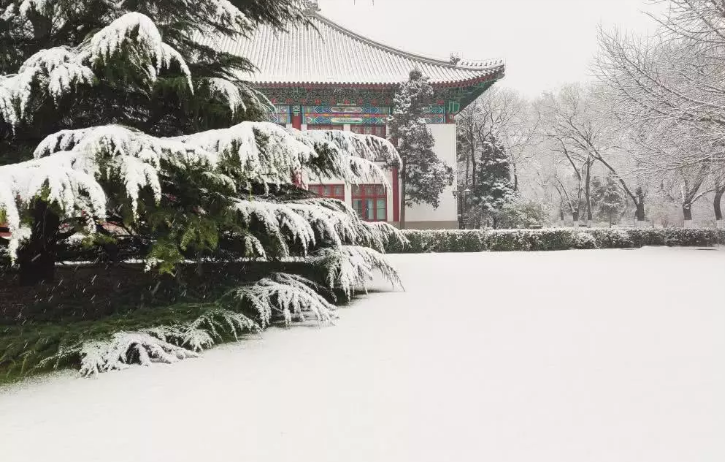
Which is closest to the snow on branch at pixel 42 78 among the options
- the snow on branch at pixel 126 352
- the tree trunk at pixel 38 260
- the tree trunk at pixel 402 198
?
the tree trunk at pixel 38 260

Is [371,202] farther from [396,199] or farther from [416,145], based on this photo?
[416,145]

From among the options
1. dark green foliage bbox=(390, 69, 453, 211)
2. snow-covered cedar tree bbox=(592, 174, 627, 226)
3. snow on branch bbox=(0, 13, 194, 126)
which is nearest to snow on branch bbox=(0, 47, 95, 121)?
snow on branch bbox=(0, 13, 194, 126)

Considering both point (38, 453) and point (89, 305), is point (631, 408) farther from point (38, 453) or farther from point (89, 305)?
point (89, 305)

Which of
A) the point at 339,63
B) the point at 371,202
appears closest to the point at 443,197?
the point at 371,202

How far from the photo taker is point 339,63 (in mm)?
20719

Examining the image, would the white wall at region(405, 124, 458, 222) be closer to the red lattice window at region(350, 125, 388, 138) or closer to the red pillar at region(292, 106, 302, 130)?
the red lattice window at region(350, 125, 388, 138)

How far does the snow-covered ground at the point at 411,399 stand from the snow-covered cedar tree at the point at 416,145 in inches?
527

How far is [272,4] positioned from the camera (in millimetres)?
5781

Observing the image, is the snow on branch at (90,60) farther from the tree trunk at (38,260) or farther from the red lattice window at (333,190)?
the red lattice window at (333,190)

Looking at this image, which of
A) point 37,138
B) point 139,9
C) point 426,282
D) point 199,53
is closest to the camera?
point 37,138

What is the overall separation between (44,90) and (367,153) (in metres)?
3.24

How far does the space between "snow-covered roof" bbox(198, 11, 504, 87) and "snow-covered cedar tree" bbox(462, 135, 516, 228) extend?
5.25 m

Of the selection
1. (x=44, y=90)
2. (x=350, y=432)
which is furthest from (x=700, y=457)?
(x=44, y=90)

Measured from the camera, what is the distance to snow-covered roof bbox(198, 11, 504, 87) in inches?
749
